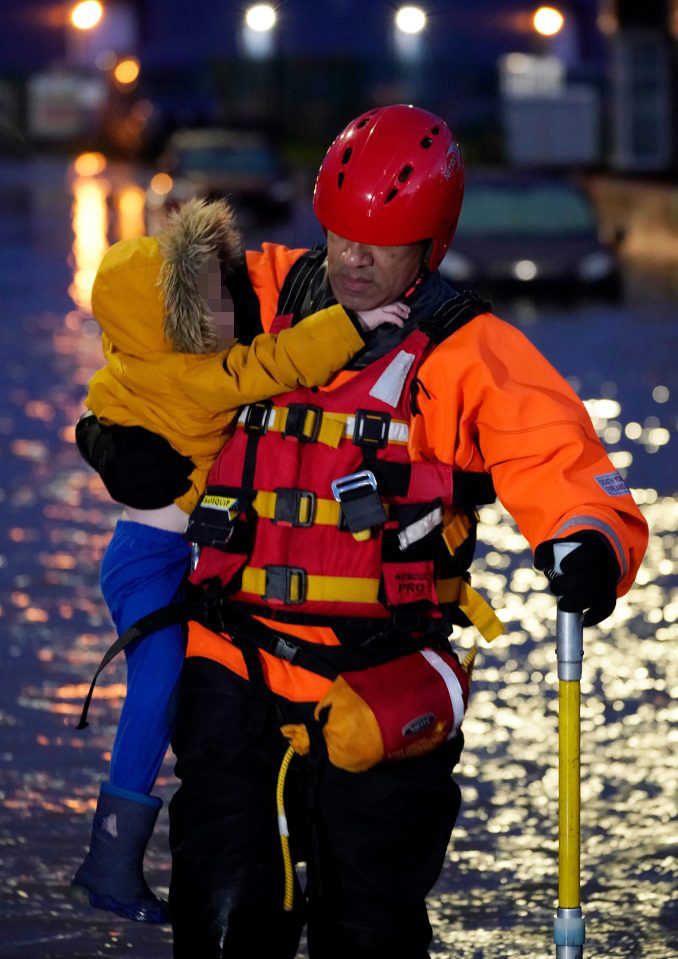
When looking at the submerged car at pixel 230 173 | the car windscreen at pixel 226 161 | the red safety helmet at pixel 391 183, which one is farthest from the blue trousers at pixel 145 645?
the car windscreen at pixel 226 161

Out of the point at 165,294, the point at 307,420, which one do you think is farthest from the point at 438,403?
the point at 165,294

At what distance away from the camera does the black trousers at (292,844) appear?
12.6 ft

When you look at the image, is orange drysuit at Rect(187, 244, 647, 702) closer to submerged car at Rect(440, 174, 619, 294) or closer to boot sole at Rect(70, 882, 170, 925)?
boot sole at Rect(70, 882, 170, 925)

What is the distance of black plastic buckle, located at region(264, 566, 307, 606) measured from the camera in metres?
3.90

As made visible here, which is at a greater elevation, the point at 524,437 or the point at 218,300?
the point at 218,300

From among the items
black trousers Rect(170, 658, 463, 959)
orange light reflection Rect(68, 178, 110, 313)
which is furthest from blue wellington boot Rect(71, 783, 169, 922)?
orange light reflection Rect(68, 178, 110, 313)

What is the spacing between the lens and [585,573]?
3.61 meters

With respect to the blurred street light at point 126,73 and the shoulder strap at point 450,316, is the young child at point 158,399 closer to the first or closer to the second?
the shoulder strap at point 450,316

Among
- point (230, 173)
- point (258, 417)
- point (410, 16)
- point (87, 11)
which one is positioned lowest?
point (258, 417)

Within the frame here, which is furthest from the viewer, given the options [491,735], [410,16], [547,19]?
[547,19]

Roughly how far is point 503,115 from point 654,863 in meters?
39.9

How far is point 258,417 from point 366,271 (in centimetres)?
34

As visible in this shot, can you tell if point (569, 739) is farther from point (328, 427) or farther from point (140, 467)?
point (140, 467)

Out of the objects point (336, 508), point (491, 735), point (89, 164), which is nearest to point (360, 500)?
point (336, 508)
